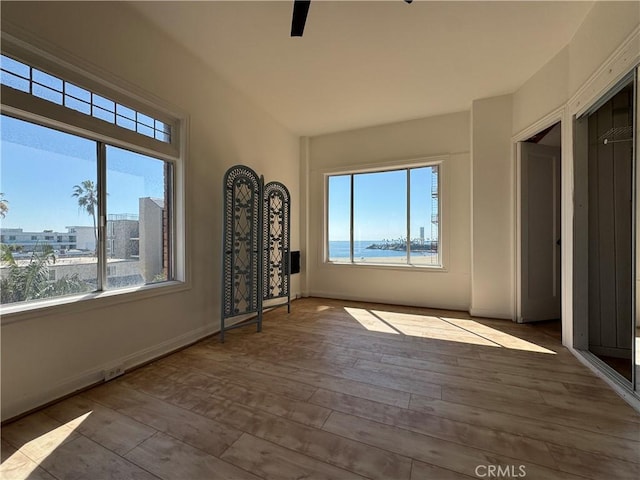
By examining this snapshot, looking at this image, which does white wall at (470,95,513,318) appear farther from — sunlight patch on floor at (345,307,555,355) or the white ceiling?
sunlight patch on floor at (345,307,555,355)

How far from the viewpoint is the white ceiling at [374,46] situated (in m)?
2.30

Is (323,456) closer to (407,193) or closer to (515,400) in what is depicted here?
(515,400)

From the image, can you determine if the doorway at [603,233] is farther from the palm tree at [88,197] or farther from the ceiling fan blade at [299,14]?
the palm tree at [88,197]

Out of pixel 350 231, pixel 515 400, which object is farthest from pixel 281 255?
pixel 515 400

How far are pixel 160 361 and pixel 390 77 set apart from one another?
3.87 meters

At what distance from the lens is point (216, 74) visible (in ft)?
10.5

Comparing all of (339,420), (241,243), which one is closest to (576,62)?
(339,420)

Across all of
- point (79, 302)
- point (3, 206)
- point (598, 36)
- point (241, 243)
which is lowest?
point (79, 302)

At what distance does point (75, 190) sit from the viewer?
2.11 meters

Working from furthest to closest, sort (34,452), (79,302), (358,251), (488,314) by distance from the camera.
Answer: (358,251) → (488,314) → (79,302) → (34,452)

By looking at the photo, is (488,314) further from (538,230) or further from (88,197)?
(88,197)

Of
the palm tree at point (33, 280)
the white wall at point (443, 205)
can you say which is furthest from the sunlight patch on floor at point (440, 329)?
the palm tree at point (33, 280)

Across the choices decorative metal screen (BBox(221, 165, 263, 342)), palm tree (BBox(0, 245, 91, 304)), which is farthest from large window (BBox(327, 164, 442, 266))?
palm tree (BBox(0, 245, 91, 304))

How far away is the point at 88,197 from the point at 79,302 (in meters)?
0.82
